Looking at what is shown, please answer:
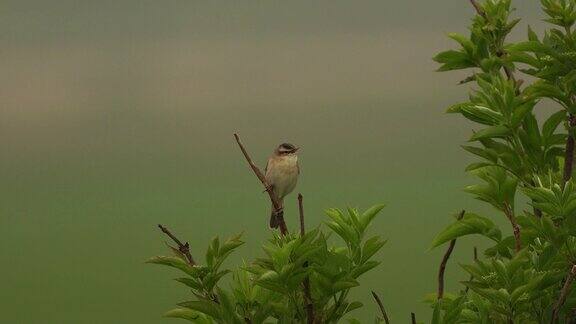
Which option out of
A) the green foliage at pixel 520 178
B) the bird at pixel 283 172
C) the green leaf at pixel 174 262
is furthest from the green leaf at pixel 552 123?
the bird at pixel 283 172

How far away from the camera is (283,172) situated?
9.97m

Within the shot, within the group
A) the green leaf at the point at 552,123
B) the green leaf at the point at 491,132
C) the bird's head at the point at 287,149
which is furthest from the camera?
the bird's head at the point at 287,149

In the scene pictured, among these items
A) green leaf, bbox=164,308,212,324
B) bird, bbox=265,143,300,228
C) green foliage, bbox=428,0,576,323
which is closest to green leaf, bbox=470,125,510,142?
green foliage, bbox=428,0,576,323

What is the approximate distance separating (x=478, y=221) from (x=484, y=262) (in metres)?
0.22

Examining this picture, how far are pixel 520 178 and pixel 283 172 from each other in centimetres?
621

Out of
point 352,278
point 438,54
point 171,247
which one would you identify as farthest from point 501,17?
point 171,247

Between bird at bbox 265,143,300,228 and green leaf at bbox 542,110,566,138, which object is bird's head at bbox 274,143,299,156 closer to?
bird at bbox 265,143,300,228

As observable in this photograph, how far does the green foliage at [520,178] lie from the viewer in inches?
136

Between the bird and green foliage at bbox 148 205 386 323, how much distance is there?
6.11 meters

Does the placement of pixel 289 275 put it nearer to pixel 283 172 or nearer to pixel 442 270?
pixel 442 270

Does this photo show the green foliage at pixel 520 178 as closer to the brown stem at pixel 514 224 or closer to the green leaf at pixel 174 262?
the brown stem at pixel 514 224

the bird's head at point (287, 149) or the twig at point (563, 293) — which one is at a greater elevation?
the bird's head at point (287, 149)

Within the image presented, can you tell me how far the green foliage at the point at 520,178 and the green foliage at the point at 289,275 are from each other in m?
0.38

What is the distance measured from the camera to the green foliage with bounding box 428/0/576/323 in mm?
3467
